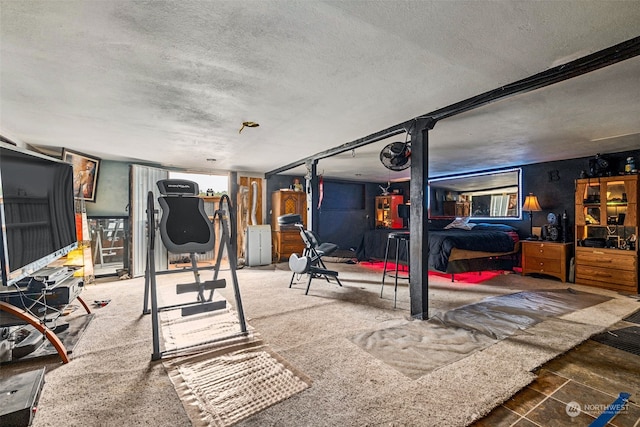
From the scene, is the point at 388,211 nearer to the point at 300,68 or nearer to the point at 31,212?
the point at 300,68

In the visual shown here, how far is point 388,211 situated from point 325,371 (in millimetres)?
7304

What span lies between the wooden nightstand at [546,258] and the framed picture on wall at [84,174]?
831 centimetres

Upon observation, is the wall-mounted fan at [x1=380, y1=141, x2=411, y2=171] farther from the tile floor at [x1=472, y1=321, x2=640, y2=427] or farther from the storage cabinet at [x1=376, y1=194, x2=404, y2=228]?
the storage cabinet at [x1=376, y1=194, x2=404, y2=228]

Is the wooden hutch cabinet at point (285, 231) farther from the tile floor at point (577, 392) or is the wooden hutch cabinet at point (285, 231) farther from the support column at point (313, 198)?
the tile floor at point (577, 392)

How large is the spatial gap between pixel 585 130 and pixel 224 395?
5.10m

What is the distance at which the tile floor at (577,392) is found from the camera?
63.6 inches

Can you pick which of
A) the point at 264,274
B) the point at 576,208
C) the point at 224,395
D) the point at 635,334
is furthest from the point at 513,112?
the point at 264,274

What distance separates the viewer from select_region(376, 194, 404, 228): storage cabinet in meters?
8.73

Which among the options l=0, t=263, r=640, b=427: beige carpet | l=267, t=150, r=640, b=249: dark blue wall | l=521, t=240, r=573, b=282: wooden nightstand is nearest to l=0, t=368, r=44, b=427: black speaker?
l=0, t=263, r=640, b=427: beige carpet

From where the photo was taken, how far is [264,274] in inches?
223

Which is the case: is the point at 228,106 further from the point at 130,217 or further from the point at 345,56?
the point at 130,217

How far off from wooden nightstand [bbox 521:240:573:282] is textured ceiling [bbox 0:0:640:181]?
6.58 feet

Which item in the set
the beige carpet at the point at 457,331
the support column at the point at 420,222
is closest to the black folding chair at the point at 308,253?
the support column at the point at 420,222

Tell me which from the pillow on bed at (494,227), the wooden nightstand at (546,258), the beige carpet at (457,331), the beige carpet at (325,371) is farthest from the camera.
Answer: the pillow on bed at (494,227)
